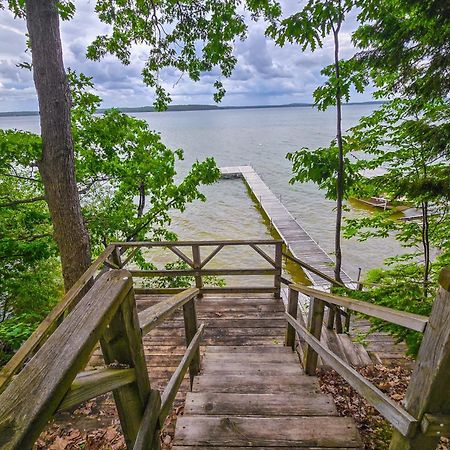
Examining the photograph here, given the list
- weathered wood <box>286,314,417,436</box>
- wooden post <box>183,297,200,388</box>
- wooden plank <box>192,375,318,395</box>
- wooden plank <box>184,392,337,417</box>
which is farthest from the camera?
wooden post <box>183,297,200,388</box>

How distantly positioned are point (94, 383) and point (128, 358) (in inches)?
10.1

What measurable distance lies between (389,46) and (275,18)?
1446 mm

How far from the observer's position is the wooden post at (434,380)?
1.02 meters

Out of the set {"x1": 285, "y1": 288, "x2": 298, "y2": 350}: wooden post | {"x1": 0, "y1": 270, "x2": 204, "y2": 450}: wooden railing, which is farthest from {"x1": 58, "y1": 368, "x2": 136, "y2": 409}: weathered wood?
{"x1": 285, "y1": 288, "x2": 298, "y2": 350}: wooden post

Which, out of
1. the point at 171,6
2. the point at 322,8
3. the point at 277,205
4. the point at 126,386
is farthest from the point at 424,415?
the point at 277,205

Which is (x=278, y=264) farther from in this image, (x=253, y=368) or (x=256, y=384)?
(x=256, y=384)

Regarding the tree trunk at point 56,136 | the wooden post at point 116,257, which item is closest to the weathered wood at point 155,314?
the tree trunk at point 56,136

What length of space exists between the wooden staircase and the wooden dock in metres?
4.83

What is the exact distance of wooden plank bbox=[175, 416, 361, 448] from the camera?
1840 millimetres

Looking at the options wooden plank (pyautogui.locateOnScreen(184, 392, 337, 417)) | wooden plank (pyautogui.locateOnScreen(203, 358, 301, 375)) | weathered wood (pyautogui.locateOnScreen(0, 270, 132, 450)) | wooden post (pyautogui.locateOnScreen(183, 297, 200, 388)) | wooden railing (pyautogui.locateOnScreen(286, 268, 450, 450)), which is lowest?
wooden plank (pyautogui.locateOnScreen(203, 358, 301, 375))

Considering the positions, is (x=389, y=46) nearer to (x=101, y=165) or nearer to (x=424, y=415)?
(x=424, y=415)

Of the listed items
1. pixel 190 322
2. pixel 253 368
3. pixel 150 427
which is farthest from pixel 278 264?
pixel 150 427

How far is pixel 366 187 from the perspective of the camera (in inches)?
205

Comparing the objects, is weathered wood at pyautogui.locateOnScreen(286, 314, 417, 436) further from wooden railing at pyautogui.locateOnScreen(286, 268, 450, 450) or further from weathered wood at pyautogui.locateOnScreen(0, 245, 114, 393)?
weathered wood at pyautogui.locateOnScreen(0, 245, 114, 393)
